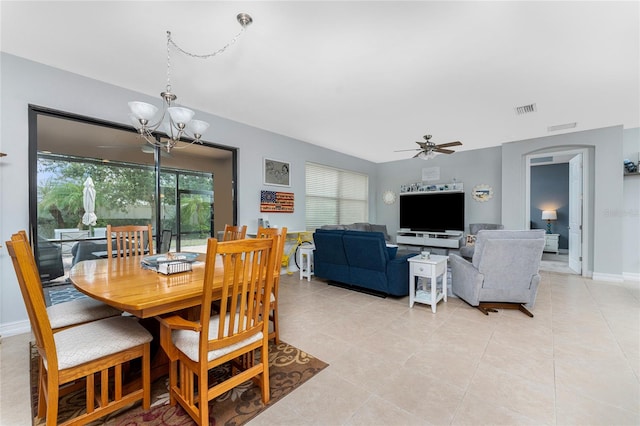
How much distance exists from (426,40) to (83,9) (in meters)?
2.69

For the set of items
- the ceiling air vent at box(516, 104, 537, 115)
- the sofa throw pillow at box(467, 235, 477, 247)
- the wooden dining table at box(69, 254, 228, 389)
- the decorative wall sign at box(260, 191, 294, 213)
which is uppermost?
the ceiling air vent at box(516, 104, 537, 115)

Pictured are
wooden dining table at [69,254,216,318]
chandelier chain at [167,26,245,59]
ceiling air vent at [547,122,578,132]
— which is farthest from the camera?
ceiling air vent at [547,122,578,132]

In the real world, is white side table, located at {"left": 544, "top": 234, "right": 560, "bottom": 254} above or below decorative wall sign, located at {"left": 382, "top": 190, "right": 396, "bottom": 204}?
below

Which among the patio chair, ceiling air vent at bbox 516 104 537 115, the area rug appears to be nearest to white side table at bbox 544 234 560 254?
ceiling air vent at bbox 516 104 537 115

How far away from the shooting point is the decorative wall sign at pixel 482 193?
6152 millimetres

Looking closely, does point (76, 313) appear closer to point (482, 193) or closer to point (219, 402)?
point (219, 402)

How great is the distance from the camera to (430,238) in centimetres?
660

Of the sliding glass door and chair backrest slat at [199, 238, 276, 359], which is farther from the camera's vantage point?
the sliding glass door

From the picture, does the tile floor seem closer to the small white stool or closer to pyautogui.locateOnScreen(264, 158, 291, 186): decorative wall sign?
the small white stool

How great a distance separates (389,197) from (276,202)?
3948 millimetres

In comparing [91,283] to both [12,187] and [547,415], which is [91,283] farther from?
[547,415]

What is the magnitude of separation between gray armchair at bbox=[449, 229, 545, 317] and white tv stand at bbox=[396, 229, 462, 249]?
3100 millimetres

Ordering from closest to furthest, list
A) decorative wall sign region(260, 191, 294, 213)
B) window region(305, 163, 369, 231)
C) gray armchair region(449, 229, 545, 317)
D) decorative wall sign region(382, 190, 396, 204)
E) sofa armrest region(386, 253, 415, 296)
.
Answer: gray armchair region(449, 229, 545, 317), sofa armrest region(386, 253, 415, 296), decorative wall sign region(260, 191, 294, 213), window region(305, 163, 369, 231), decorative wall sign region(382, 190, 396, 204)

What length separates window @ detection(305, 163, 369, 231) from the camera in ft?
19.6
